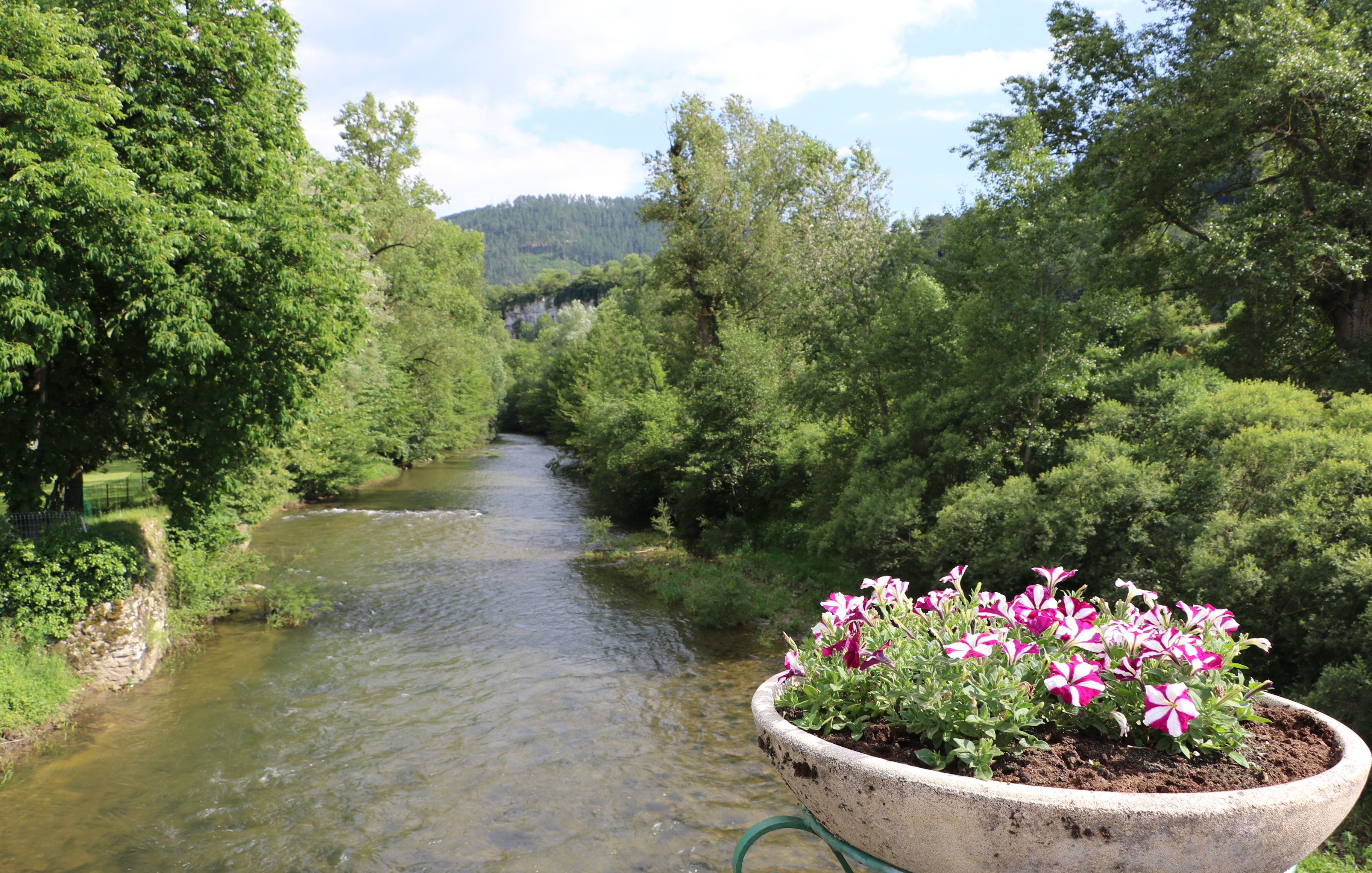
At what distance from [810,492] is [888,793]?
1431 centimetres

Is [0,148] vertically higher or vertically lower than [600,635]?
higher

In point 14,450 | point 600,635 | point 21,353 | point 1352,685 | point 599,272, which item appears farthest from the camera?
point 599,272

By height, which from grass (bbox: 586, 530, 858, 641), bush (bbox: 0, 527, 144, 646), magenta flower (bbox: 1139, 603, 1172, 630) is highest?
magenta flower (bbox: 1139, 603, 1172, 630)

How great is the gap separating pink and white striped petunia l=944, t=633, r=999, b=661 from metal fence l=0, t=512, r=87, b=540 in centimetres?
1093

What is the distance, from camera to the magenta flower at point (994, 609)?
252cm

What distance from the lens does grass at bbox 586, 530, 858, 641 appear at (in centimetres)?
1262

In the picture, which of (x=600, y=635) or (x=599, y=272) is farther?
(x=599, y=272)

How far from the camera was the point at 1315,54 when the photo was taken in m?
9.93

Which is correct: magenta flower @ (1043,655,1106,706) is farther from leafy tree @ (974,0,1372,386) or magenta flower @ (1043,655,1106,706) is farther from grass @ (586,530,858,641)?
leafy tree @ (974,0,1372,386)

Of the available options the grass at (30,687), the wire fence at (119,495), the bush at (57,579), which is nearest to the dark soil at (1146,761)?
the grass at (30,687)

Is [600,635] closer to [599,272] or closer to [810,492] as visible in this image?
[810,492]

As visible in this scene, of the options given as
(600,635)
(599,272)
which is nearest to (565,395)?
(600,635)

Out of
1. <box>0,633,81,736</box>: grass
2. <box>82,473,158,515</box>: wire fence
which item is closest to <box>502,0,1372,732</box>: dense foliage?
<box>0,633,81,736</box>: grass

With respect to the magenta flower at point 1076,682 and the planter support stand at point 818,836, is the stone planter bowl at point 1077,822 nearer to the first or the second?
the planter support stand at point 818,836
